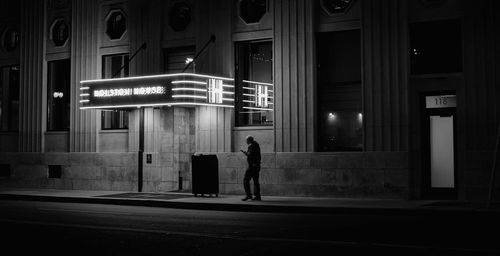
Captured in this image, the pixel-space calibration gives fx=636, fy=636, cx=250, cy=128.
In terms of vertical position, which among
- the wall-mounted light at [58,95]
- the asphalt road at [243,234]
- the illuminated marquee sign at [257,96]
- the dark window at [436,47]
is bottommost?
the asphalt road at [243,234]

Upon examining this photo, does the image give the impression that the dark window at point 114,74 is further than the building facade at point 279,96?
Yes

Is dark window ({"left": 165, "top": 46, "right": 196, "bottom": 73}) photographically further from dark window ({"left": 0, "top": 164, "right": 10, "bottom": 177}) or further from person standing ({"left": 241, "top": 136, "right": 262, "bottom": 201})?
dark window ({"left": 0, "top": 164, "right": 10, "bottom": 177})

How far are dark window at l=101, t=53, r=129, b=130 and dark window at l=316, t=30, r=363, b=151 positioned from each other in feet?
27.2

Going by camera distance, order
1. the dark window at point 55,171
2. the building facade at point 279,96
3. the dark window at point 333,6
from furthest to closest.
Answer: the dark window at point 55,171 < the dark window at point 333,6 < the building facade at point 279,96

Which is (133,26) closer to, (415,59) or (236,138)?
(236,138)

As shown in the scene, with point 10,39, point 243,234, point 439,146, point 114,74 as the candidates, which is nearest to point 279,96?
point 439,146

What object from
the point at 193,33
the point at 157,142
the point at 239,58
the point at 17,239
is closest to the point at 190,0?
the point at 193,33

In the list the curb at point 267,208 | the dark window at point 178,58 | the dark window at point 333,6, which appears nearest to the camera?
the curb at point 267,208

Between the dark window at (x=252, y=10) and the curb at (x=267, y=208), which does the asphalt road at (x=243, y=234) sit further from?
the dark window at (x=252, y=10)

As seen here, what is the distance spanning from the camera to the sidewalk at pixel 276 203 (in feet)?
53.4

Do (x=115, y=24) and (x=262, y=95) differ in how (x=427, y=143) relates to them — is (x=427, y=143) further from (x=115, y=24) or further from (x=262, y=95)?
(x=115, y=24)

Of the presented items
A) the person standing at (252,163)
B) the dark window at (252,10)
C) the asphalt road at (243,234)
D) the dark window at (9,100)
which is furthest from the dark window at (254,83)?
the dark window at (9,100)

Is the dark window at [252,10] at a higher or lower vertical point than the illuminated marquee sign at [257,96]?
higher

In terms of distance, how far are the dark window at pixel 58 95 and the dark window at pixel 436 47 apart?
14.7 metres
